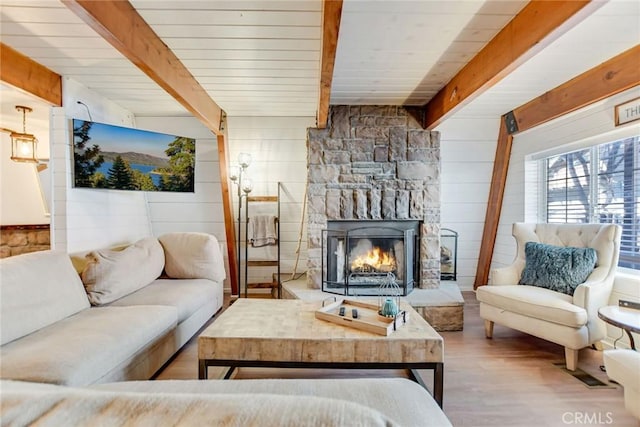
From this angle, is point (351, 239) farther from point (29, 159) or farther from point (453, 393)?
point (29, 159)

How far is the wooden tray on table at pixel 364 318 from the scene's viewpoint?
1.78 m

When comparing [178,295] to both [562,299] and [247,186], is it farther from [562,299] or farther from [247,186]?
[562,299]

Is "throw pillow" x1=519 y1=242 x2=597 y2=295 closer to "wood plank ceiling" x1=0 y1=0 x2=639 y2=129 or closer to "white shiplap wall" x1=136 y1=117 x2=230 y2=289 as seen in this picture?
"wood plank ceiling" x1=0 y1=0 x2=639 y2=129

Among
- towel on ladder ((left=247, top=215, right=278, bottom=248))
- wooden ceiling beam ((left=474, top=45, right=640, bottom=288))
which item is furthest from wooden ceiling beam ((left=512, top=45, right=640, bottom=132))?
towel on ladder ((left=247, top=215, right=278, bottom=248))

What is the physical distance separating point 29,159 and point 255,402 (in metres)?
4.15

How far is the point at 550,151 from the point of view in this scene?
11.2 ft

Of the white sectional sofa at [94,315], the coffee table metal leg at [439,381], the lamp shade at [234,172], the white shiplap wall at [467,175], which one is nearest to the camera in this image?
the white sectional sofa at [94,315]

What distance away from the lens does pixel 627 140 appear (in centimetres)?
268

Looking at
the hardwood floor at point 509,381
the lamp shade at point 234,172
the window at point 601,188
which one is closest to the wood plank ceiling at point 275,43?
the lamp shade at point 234,172

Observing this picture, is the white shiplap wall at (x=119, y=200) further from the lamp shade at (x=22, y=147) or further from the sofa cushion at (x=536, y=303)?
the sofa cushion at (x=536, y=303)

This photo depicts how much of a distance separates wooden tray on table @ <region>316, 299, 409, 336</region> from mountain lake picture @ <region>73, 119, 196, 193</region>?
241cm

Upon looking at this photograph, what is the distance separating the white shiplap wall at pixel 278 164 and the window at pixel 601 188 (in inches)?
113

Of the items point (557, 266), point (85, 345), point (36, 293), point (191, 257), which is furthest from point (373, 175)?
point (36, 293)

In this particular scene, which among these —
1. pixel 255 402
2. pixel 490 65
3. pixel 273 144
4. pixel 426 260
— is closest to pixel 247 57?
pixel 273 144
